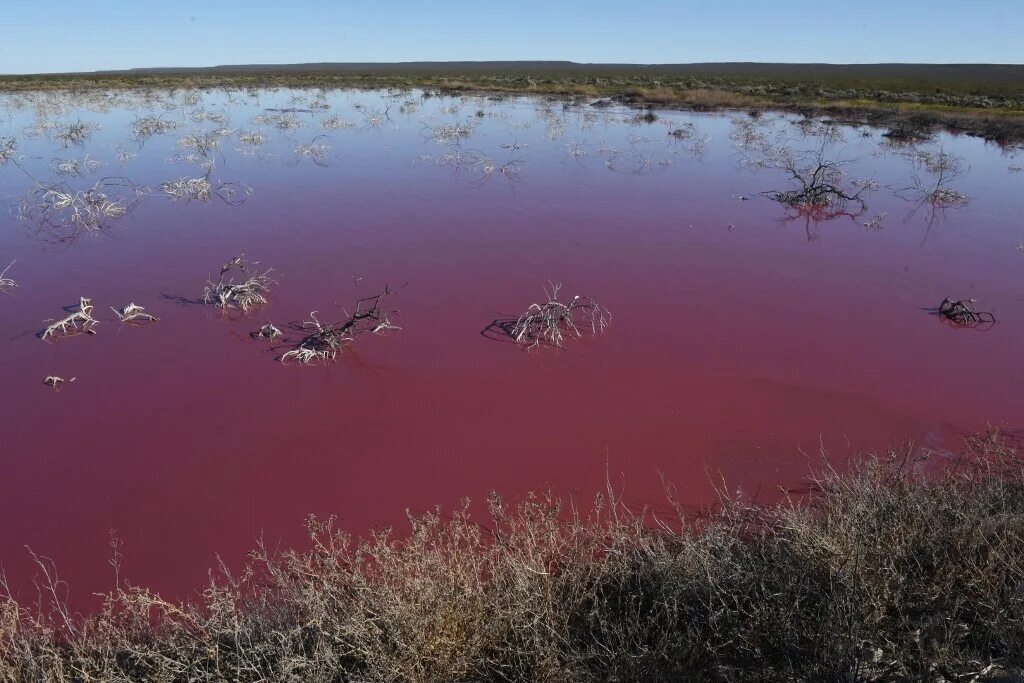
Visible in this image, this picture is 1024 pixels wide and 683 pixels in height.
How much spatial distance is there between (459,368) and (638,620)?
3.75 meters

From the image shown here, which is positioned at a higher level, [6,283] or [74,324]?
[6,283]

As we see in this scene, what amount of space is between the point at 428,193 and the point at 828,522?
10636 millimetres

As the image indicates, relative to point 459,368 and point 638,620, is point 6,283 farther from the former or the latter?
point 638,620

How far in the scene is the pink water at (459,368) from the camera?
15.3 ft

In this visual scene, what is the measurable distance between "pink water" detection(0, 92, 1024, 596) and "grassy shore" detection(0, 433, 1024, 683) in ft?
3.64

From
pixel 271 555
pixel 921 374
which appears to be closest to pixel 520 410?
pixel 271 555

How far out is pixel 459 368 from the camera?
630cm

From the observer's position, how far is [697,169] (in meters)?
15.3

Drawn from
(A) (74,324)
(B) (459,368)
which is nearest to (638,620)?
(B) (459,368)

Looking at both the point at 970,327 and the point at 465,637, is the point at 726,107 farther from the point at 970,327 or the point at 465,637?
the point at 465,637

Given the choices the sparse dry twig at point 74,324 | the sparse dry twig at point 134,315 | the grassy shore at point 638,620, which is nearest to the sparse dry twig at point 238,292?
the sparse dry twig at point 134,315

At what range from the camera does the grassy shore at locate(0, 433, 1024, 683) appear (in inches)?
108

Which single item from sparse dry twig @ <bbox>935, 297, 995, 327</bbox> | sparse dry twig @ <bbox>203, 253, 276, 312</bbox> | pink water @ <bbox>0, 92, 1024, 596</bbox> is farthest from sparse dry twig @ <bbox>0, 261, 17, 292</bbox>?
sparse dry twig @ <bbox>935, 297, 995, 327</bbox>

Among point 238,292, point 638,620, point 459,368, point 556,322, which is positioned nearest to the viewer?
point 638,620
